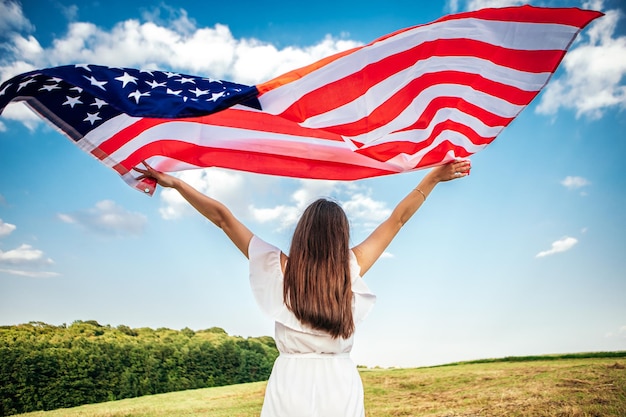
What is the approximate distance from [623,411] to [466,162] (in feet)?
23.4

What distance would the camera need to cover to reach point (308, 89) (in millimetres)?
4465

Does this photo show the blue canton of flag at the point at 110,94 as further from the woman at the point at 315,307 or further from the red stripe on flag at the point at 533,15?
the red stripe on flag at the point at 533,15

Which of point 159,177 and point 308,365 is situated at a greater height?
point 159,177

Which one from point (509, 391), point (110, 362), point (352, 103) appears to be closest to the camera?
point (352, 103)

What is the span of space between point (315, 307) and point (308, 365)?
0.37 meters

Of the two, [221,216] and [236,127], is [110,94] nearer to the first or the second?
[236,127]

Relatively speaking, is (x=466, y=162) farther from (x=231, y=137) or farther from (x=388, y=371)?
(x=388, y=371)

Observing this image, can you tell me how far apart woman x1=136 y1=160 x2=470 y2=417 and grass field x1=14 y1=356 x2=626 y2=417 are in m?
7.62

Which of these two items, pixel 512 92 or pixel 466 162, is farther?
pixel 512 92

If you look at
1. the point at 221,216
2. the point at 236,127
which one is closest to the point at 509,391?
the point at 236,127

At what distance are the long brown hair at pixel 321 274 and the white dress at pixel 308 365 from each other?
0.29 feet

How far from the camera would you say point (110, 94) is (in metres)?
4.32

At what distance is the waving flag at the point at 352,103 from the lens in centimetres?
446

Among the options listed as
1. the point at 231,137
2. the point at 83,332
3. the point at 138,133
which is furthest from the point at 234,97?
the point at 83,332
